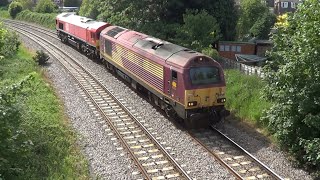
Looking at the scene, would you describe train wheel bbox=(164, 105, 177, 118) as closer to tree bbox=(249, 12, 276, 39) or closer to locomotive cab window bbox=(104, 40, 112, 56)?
locomotive cab window bbox=(104, 40, 112, 56)

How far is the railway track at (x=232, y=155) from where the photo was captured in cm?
1261

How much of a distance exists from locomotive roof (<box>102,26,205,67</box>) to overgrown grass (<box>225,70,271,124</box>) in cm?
350

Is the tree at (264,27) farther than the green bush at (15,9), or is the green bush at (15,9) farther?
the green bush at (15,9)

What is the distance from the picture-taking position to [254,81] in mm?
20984

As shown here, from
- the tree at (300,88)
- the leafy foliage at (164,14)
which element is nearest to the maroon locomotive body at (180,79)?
the tree at (300,88)

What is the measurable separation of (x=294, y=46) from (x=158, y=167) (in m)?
6.01

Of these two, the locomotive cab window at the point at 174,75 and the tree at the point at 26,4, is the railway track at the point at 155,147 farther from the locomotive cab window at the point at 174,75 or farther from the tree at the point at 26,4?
the tree at the point at 26,4

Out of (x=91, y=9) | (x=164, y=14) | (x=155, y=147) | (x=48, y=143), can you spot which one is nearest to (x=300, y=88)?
(x=155, y=147)

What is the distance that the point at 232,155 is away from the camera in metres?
14.1

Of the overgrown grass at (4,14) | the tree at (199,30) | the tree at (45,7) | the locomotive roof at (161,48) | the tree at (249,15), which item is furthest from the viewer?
the overgrown grass at (4,14)

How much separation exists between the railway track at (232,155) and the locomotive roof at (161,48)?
306 centimetres

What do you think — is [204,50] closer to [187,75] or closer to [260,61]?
[260,61]

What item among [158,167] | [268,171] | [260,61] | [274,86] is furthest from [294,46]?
[260,61]

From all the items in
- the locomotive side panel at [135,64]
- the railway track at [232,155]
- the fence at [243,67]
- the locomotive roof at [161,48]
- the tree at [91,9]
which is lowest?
the railway track at [232,155]
